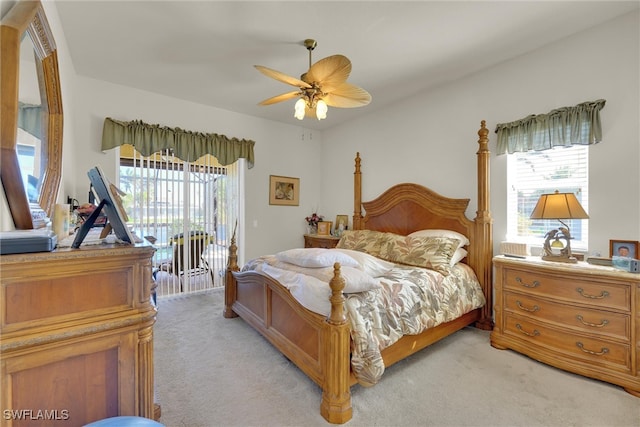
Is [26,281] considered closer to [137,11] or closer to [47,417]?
[47,417]

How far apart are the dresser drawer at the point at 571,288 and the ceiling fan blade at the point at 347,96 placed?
2074mm

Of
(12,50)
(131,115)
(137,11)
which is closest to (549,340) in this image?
(12,50)

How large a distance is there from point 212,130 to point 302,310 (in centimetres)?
340

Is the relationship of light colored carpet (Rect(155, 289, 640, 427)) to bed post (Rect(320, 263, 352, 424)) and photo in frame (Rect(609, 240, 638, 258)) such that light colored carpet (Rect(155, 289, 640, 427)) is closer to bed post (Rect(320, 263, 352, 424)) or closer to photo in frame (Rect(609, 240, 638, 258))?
bed post (Rect(320, 263, 352, 424))

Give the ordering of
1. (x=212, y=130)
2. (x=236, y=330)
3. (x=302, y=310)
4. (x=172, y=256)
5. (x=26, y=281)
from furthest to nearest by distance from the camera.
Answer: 1. (x=212, y=130)
2. (x=172, y=256)
3. (x=236, y=330)
4. (x=302, y=310)
5. (x=26, y=281)

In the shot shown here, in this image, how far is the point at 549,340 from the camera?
7.23 feet

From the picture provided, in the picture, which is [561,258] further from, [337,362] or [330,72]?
[330,72]

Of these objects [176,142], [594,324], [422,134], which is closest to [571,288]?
[594,324]

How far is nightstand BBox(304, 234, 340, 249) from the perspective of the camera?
178 inches

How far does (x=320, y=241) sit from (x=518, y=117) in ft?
10.4

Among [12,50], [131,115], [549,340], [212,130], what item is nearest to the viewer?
[12,50]

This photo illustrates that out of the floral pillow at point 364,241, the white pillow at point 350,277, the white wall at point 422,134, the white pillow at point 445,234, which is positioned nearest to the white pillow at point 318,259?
the white pillow at point 350,277

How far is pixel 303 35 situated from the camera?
2465 millimetres

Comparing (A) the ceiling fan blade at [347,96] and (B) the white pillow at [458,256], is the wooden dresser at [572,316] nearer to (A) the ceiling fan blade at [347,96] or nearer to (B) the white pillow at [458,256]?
(B) the white pillow at [458,256]
